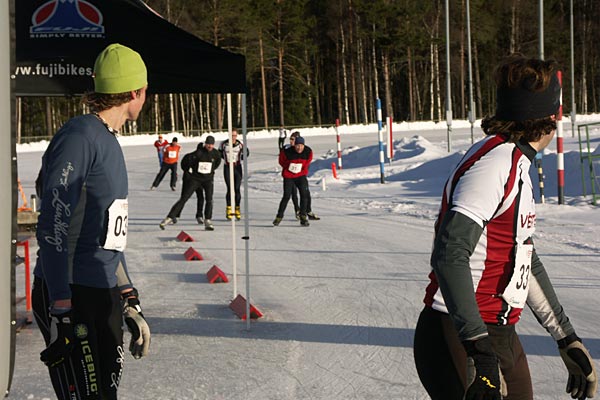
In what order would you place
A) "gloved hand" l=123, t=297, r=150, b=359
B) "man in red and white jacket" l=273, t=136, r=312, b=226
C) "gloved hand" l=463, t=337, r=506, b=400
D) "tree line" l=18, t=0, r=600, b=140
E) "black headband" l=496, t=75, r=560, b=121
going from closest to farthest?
1. "gloved hand" l=463, t=337, r=506, b=400
2. "black headband" l=496, t=75, r=560, b=121
3. "gloved hand" l=123, t=297, r=150, b=359
4. "man in red and white jacket" l=273, t=136, r=312, b=226
5. "tree line" l=18, t=0, r=600, b=140

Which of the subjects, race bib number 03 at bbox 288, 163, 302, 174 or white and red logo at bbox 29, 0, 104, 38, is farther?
race bib number 03 at bbox 288, 163, 302, 174

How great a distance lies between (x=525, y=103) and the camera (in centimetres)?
246

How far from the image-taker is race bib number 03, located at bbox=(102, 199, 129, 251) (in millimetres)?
2926

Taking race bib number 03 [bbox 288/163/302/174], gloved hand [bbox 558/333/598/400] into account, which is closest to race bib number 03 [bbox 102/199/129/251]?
gloved hand [bbox 558/333/598/400]

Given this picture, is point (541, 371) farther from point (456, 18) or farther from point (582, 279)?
point (456, 18)

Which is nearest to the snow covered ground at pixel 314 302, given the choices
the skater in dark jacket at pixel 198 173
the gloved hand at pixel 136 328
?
the skater in dark jacket at pixel 198 173

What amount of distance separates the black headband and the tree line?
5420 centimetres

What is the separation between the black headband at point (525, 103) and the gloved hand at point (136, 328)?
5.29 ft

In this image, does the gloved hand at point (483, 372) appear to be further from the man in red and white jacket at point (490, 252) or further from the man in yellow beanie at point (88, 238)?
the man in yellow beanie at point (88, 238)

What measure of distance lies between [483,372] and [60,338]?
1440mm

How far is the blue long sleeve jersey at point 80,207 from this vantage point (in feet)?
9.04

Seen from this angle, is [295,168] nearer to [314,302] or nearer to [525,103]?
[314,302]

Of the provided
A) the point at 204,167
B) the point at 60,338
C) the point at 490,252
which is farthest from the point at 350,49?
the point at 490,252

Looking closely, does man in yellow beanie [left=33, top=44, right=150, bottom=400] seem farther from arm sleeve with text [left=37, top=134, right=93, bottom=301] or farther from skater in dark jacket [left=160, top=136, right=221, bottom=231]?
skater in dark jacket [left=160, top=136, right=221, bottom=231]
